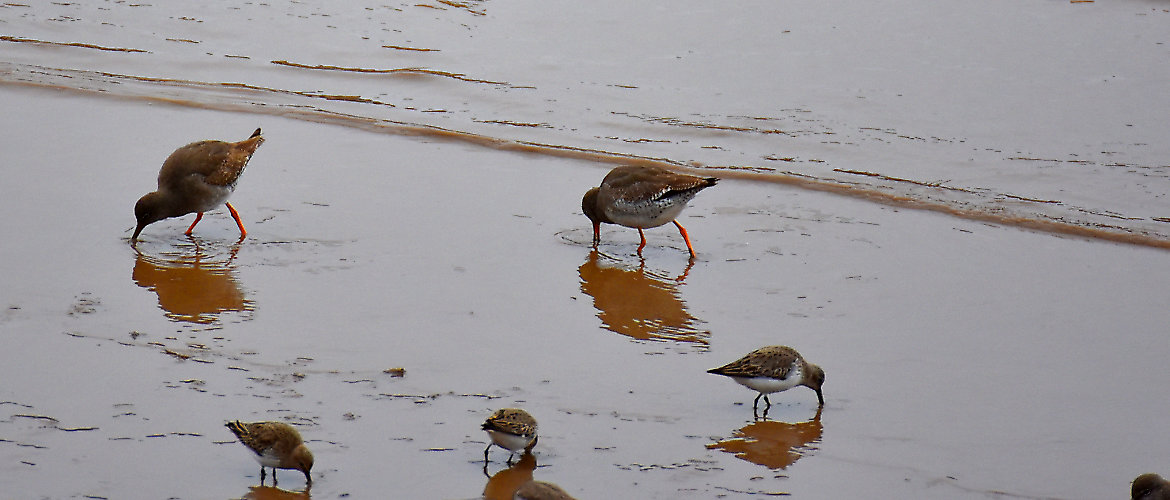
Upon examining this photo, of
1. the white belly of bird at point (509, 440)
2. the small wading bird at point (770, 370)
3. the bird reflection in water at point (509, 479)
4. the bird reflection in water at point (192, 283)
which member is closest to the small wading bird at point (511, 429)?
the white belly of bird at point (509, 440)

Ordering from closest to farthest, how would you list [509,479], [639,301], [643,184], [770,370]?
[509,479], [770,370], [639,301], [643,184]

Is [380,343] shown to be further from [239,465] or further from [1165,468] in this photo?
[1165,468]

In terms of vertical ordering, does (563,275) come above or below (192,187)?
below

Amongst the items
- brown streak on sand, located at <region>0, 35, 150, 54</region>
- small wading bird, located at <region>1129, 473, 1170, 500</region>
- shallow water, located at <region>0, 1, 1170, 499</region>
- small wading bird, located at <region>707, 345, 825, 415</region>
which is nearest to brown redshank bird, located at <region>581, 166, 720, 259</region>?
shallow water, located at <region>0, 1, 1170, 499</region>

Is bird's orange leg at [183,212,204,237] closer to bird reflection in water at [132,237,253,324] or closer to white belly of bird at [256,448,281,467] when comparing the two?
bird reflection in water at [132,237,253,324]

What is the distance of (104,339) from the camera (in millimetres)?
7160

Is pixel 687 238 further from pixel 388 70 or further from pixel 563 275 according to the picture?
pixel 388 70

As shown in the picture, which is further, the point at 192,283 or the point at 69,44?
the point at 69,44

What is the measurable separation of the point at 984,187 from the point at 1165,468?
6.40 m

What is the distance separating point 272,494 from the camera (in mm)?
5594

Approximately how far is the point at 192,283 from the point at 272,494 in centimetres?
322

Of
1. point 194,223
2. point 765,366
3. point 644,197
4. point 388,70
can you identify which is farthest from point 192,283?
point 388,70

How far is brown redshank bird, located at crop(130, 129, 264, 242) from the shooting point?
30.6 feet

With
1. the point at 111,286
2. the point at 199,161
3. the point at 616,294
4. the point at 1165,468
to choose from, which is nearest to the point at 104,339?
the point at 111,286
